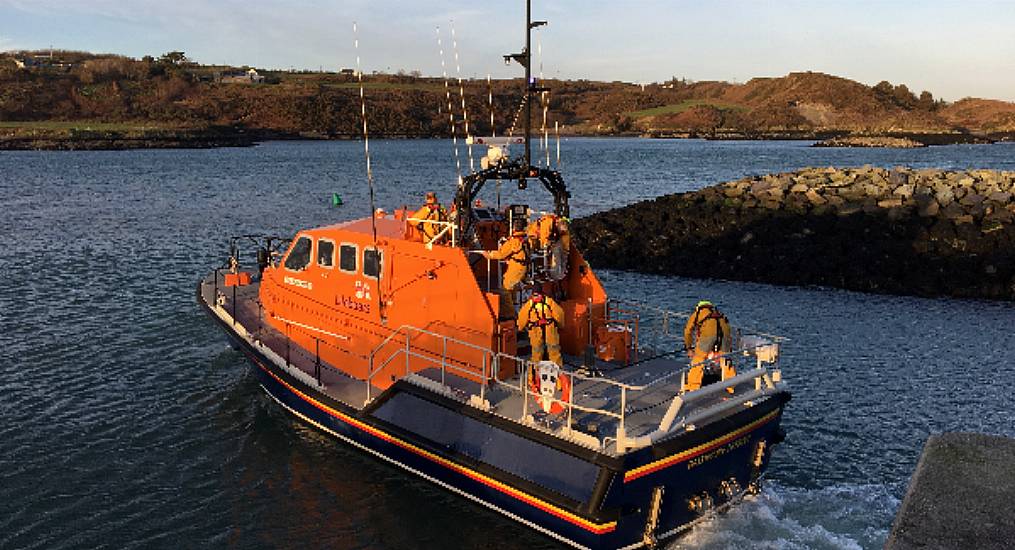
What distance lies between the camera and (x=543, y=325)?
893cm

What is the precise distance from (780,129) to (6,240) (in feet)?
522

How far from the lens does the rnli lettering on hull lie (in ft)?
38.4

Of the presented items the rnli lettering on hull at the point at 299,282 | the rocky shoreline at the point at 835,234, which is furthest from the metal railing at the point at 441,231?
the rocky shoreline at the point at 835,234

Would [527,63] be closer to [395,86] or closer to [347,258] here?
[347,258]

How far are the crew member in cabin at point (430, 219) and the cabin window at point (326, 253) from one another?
1319 millimetres

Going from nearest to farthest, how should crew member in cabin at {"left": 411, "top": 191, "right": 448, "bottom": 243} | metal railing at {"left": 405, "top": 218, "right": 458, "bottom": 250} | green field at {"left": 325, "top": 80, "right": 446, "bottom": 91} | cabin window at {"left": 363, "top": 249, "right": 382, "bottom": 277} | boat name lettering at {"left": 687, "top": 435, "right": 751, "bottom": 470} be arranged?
boat name lettering at {"left": 687, "top": 435, "right": 751, "bottom": 470}, metal railing at {"left": 405, "top": 218, "right": 458, "bottom": 250}, crew member in cabin at {"left": 411, "top": 191, "right": 448, "bottom": 243}, cabin window at {"left": 363, "top": 249, "right": 382, "bottom": 277}, green field at {"left": 325, "top": 80, "right": 446, "bottom": 91}

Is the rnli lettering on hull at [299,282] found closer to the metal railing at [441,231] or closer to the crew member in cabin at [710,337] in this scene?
the metal railing at [441,231]

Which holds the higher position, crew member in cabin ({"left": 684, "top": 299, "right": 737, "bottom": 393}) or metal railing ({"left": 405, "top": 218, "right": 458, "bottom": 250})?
metal railing ({"left": 405, "top": 218, "right": 458, "bottom": 250})

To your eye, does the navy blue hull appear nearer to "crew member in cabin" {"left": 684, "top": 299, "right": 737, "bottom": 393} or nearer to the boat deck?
the boat deck

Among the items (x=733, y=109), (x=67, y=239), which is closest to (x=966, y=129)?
(x=733, y=109)

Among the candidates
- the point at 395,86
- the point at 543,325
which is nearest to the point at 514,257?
the point at 543,325

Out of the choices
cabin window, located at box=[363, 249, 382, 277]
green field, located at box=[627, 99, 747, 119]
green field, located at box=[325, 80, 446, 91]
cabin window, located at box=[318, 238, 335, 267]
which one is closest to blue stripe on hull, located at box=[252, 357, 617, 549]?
cabin window, located at box=[318, 238, 335, 267]

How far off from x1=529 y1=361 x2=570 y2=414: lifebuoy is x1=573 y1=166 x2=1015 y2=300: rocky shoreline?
52.6 ft

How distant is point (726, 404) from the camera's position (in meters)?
8.45
